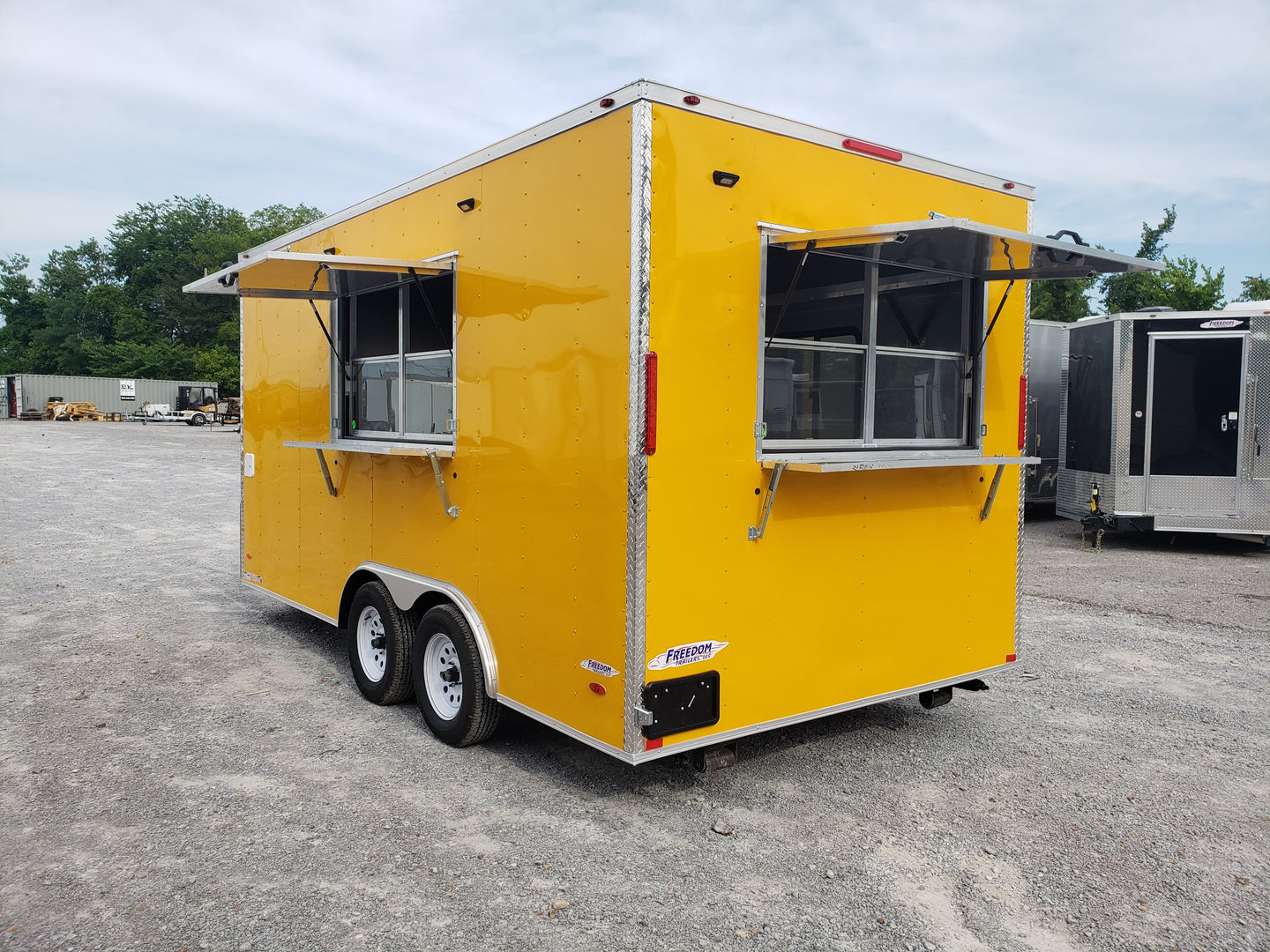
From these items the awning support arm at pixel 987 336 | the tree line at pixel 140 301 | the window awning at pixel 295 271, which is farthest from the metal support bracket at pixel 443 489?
the tree line at pixel 140 301

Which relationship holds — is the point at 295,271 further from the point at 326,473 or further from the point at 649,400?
the point at 649,400

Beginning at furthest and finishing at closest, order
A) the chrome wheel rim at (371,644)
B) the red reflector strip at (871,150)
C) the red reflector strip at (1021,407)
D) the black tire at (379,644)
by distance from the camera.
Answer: the chrome wheel rim at (371,644) → the black tire at (379,644) → the red reflector strip at (1021,407) → the red reflector strip at (871,150)

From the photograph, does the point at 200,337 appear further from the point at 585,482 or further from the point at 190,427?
the point at 585,482

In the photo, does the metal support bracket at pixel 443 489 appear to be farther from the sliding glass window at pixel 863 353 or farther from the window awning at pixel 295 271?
the sliding glass window at pixel 863 353

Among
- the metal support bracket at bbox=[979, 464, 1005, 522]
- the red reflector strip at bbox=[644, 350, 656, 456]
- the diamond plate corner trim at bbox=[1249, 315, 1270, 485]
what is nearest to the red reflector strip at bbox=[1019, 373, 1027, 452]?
the metal support bracket at bbox=[979, 464, 1005, 522]

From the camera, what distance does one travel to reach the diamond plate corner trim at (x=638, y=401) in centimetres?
355

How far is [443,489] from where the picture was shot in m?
4.74

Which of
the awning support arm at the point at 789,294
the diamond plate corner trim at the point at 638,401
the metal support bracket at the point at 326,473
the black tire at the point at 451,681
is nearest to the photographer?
the diamond plate corner trim at the point at 638,401

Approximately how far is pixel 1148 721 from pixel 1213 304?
23331 mm

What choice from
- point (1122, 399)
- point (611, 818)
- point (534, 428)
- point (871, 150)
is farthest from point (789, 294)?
point (1122, 399)

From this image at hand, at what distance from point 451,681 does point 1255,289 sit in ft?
100

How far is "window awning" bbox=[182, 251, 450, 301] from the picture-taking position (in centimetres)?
466

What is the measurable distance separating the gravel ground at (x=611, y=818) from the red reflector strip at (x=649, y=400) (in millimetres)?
1595

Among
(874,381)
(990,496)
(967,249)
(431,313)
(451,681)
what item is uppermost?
(967,249)
